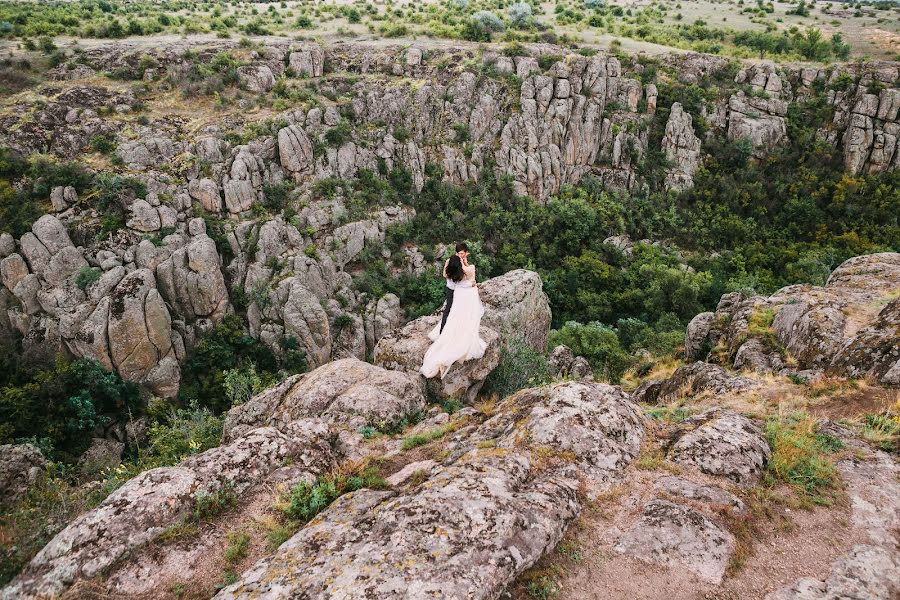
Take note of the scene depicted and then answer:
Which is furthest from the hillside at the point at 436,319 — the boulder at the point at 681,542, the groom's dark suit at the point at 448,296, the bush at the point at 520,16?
the bush at the point at 520,16

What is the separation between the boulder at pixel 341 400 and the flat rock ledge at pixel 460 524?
9.35 feet

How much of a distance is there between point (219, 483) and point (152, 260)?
93.9ft

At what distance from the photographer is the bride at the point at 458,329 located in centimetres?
1172

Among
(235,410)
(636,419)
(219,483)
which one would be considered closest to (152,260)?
(235,410)

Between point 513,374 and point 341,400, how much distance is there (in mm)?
6038

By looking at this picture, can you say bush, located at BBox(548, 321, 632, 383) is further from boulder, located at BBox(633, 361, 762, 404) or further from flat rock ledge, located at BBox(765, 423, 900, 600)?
flat rock ledge, located at BBox(765, 423, 900, 600)

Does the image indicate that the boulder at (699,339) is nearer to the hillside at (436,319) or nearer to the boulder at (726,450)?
the hillside at (436,319)

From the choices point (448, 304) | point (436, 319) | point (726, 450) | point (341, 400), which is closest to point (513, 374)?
point (436, 319)

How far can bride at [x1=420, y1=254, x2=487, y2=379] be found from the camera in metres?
11.7

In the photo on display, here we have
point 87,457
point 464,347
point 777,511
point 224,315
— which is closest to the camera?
point 777,511

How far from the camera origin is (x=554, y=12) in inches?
2430

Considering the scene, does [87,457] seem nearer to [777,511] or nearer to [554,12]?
[777,511]

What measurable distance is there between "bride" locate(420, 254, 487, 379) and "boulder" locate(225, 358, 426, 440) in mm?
717

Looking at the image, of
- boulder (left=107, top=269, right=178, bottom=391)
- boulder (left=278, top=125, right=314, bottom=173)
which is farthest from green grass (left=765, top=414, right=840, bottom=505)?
boulder (left=278, top=125, right=314, bottom=173)
